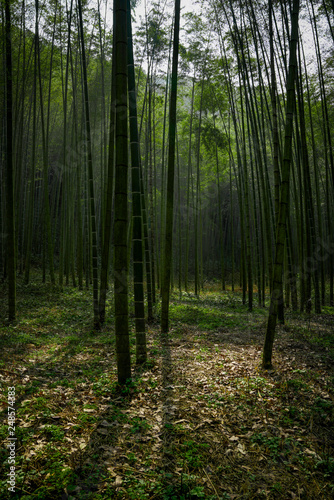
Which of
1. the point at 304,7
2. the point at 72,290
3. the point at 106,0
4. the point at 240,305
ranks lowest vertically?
the point at 240,305

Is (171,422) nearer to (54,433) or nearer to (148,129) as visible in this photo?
(54,433)

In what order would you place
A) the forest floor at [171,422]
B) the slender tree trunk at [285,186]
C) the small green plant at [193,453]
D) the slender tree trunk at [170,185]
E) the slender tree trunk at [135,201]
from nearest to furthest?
the forest floor at [171,422]
the small green plant at [193,453]
the slender tree trunk at [285,186]
the slender tree trunk at [135,201]
the slender tree trunk at [170,185]

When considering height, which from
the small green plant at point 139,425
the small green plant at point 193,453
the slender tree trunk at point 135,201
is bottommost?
the small green plant at point 193,453

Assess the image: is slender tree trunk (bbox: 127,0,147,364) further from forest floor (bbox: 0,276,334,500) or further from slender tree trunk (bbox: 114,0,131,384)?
forest floor (bbox: 0,276,334,500)

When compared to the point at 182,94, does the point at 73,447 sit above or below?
below

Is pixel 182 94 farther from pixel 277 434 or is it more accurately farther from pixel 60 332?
pixel 277 434

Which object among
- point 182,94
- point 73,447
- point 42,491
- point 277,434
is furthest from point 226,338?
point 182,94

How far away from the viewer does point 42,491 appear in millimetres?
1508

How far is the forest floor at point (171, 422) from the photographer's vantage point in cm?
166

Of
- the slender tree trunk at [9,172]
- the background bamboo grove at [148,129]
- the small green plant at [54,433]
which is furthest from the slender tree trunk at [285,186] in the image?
the slender tree trunk at [9,172]

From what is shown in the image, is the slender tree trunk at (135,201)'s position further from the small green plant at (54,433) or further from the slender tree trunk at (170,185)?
the small green plant at (54,433)

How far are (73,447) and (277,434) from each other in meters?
1.37

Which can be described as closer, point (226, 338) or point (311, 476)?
point (311, 476)

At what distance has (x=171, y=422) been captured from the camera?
86.9 inches
